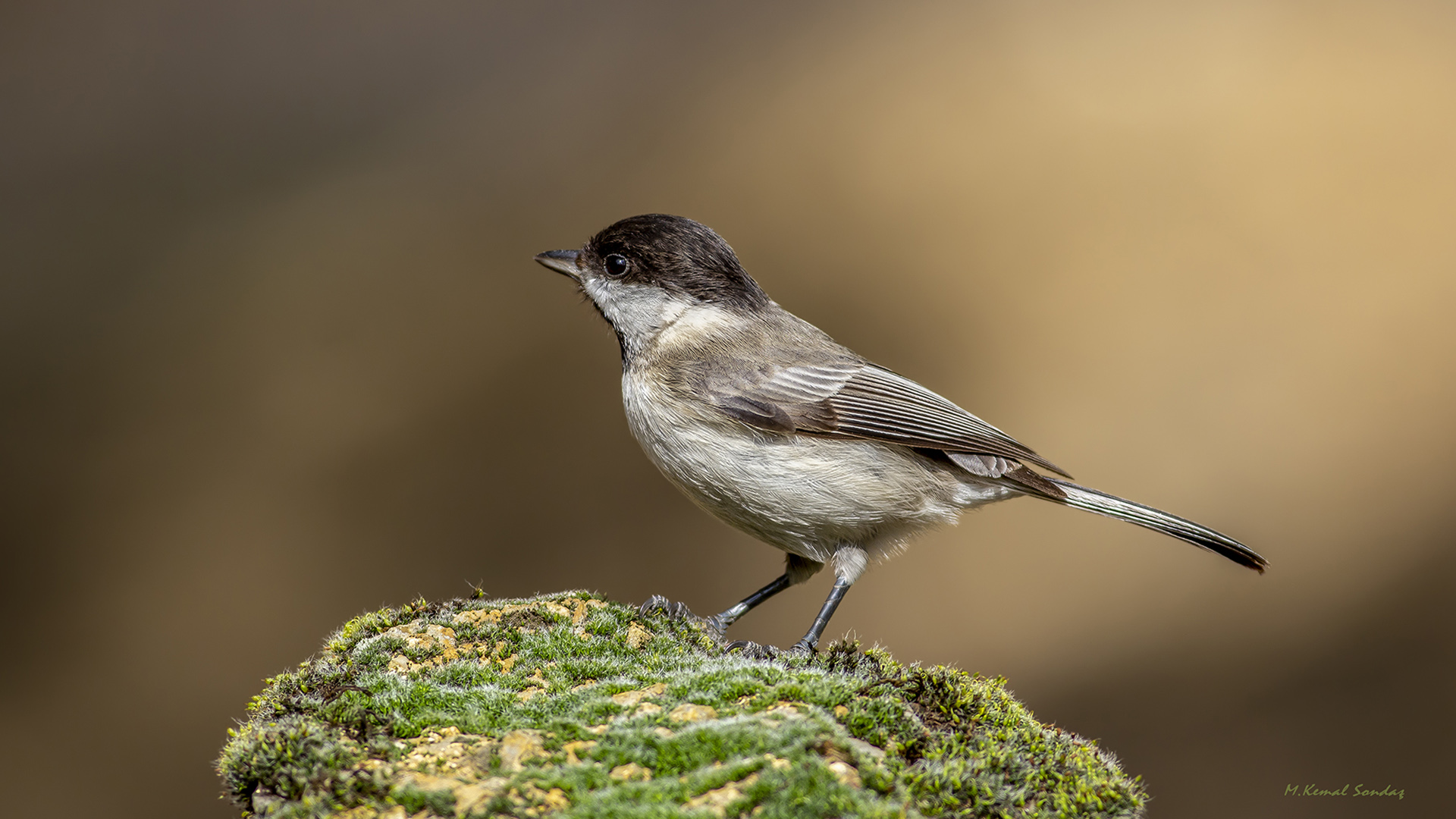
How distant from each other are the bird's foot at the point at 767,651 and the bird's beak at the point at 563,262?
2191 millimetres

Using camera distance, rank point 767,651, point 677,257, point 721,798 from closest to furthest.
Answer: point 721,798 → point 767,651 → point 677,257

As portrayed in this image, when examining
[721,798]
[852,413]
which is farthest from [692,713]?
[852,413]

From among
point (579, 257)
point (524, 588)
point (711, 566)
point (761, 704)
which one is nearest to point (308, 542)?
A: point (524, 588)

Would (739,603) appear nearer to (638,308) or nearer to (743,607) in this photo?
(743,607)

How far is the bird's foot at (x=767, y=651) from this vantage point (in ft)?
13.5

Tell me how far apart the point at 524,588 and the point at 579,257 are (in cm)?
402

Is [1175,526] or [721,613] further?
[721,613]

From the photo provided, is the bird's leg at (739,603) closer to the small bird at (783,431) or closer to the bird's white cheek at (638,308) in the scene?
the small bird at (783,431)

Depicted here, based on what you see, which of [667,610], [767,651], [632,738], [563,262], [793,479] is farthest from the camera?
[563,262]

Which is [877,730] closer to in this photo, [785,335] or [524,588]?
[785,335]

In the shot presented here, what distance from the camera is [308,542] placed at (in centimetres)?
809

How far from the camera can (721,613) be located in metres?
4.88

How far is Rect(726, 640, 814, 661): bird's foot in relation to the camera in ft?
13.5

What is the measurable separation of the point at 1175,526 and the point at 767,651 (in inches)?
83.9
